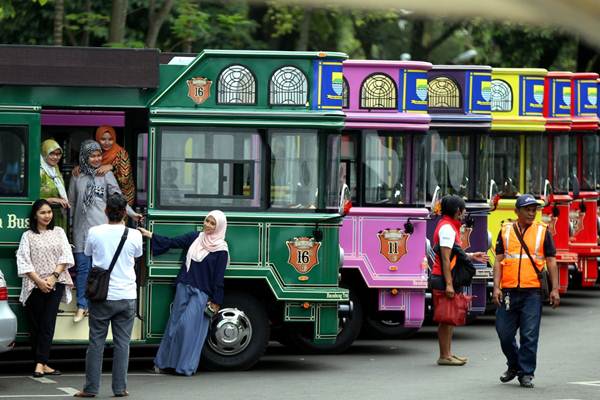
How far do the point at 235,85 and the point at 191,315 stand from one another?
2.06 metres

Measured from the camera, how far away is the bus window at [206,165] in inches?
398

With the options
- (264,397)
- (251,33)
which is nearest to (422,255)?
(264,397)

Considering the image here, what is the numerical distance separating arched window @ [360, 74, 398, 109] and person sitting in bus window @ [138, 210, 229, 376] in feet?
9.06

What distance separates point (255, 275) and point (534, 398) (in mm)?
2784

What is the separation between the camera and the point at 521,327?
938cm

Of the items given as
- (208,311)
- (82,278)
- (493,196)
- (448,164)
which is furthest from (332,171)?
(493,196)

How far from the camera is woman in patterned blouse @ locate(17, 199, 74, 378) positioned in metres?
9.43

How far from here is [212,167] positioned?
10117mm

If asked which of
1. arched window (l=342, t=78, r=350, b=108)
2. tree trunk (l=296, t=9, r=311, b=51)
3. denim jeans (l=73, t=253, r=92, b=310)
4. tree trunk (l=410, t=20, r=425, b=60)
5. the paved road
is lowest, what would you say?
the paved road

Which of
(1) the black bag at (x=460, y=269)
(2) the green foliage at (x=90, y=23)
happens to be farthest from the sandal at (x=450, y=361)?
(2) the green foliage at (x=90, y=23)

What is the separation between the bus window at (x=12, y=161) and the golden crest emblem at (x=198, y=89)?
1454mm

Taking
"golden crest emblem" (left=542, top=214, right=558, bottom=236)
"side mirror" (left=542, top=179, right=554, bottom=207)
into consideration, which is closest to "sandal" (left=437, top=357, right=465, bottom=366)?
"side mirror" (left=542, top=179, right=554, bottom=207)

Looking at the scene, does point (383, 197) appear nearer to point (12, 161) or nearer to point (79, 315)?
point (79, 315)

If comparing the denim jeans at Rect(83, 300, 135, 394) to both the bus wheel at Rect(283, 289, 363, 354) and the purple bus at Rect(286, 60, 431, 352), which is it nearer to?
the bus wheel at Rect(283, 289, 363, 354)
